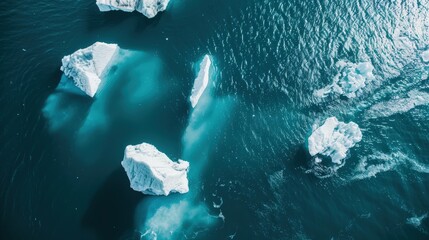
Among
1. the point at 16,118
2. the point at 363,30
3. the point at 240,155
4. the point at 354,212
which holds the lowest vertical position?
the point at 354,212

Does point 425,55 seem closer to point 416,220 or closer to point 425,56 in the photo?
point 425,56

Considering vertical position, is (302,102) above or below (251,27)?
below

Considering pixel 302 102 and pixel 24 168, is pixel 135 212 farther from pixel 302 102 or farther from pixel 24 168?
pixel 302 102

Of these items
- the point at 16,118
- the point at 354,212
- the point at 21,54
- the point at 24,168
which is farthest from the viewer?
the point at 21,54

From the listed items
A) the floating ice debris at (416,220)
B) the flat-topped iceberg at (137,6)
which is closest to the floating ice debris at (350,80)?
the floating ice debris at (416,220)

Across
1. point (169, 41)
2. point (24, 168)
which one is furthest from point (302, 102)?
point (24, 168)

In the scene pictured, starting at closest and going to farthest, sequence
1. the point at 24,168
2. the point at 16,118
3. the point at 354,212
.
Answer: the point at 354,212 → the point at 24,168 → the point at 16,118
